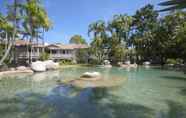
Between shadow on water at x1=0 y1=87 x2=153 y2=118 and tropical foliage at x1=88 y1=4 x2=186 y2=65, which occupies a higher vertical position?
tropical foliage at x1=88 y1=4 x2=186 y2=65

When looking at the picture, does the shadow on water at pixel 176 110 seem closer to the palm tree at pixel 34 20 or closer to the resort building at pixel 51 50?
the palm tree at pixel 34 20

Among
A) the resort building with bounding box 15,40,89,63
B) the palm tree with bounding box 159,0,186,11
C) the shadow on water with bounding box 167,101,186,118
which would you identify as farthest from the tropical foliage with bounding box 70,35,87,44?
the palm tree with bounding box 159,0,186,11

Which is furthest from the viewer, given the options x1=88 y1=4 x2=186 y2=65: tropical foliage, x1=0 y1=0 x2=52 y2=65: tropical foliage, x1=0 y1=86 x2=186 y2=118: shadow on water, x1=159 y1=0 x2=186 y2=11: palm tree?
x1=88 y1=4 x2=186 y2=65: tropical foliage

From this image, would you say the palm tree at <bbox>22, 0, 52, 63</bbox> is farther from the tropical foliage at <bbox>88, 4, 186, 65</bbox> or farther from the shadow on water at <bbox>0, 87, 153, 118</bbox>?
the shadow on water at <bbox>0, 87, 153, 118</bbox>

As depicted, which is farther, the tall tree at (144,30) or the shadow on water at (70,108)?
the tall tree at (144,30)

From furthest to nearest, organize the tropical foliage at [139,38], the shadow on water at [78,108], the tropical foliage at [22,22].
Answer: the tropical foliage at [139,38] → the tropical foliage at [22,22] → the shadow on water at [78,108]

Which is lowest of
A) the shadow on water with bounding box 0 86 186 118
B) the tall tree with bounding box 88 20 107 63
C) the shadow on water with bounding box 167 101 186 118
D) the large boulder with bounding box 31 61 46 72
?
the shadow on water with bounding box 167 101 186 118

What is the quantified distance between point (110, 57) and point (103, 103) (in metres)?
36.5

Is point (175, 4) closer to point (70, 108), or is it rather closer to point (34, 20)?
point (70, 108)

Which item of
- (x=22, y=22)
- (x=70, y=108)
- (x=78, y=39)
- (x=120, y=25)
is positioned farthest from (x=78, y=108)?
(x=78, y=39)

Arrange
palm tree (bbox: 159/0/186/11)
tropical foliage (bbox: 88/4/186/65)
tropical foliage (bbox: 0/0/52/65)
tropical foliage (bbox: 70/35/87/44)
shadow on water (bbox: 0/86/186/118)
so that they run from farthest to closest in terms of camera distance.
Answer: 1. tropical foliage (bbox: 70/35/87/44)
2. tropical foliage (bbox: 88/4/186/65)
3. tropical foliage (bbox: 0/0/52/65)
4. shadow on water (bbox: 0/86/186/118)
5. palm tree (bbox: 159/0/186/11)

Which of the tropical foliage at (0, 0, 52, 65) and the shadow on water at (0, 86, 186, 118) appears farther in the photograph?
the tropical foliage at (0, 0, 52, 65)

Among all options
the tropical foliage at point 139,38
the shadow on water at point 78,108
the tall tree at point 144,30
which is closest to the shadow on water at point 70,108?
the shadow on water at point 78,108

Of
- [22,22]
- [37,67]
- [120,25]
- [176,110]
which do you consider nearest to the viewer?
[176,110]
